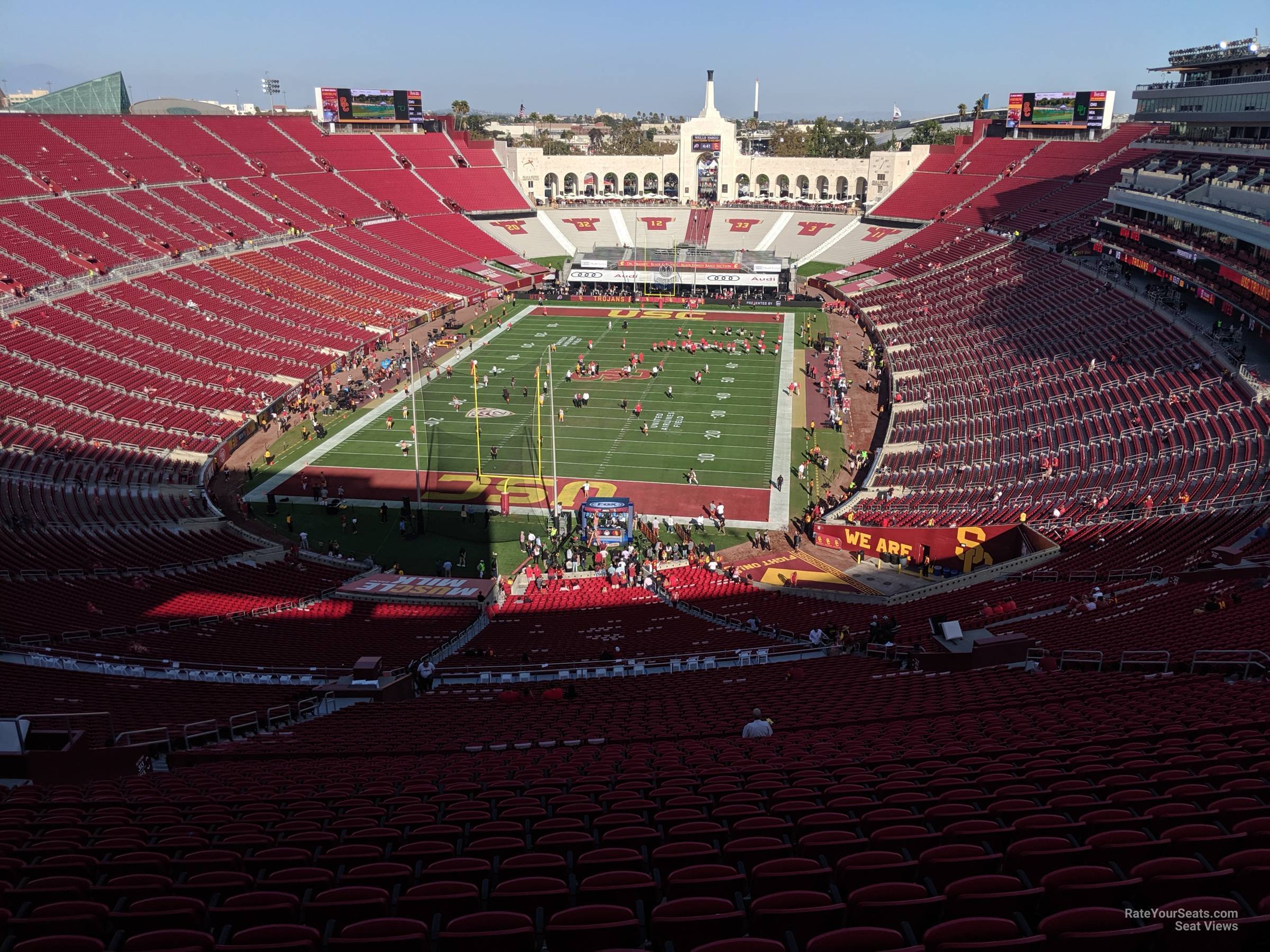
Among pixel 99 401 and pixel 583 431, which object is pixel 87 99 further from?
pixel 583 431

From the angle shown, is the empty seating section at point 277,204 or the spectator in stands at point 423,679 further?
the empty seating section at point 277,204

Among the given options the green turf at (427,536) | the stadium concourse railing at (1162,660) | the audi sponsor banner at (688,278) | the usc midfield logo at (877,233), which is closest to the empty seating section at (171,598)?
the green turf at (427,536)

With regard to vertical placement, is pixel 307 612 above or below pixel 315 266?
below

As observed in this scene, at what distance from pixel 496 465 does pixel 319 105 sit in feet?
196

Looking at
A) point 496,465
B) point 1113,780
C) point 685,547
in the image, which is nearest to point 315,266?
point 496,465

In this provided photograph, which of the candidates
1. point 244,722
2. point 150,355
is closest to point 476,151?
point 150,355

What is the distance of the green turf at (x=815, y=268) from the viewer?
75000 mm

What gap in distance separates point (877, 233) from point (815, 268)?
924 cm

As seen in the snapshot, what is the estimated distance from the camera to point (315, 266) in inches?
2376

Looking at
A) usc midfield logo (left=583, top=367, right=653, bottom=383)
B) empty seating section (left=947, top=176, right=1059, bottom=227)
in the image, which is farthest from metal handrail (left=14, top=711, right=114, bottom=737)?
empty seating section (left=947, top=176, right=1059, bottom=227)

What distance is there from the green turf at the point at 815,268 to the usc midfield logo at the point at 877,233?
601 cm

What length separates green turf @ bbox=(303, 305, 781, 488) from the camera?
37594mm

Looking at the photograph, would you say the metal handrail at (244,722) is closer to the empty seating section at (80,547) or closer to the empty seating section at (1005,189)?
the empty seating section at (80,547)

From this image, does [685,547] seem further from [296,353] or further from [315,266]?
[315,266]
